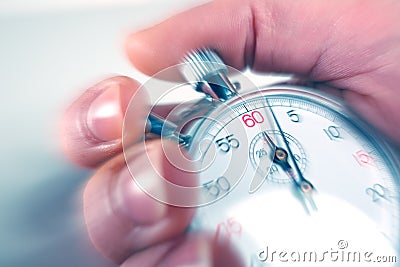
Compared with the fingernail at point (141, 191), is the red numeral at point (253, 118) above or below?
above

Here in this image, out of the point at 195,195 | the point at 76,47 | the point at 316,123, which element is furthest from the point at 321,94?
the point at 76,47

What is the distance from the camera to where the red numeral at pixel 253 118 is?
1.83 ft

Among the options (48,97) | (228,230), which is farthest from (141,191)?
(48,97)

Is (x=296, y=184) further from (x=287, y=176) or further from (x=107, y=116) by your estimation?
(x=107, y=116)

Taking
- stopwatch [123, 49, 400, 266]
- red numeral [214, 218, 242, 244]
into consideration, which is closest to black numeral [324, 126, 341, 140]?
stopwatch [123, 49, 400, 266]

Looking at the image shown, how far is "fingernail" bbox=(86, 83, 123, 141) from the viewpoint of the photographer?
58cm

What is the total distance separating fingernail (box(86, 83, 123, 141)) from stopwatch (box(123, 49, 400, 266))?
0.04m

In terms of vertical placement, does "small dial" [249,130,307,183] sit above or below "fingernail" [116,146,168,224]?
above

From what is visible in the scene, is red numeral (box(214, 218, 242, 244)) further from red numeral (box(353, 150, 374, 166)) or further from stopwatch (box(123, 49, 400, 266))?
red numeral (box(353, 150, 374, 166))

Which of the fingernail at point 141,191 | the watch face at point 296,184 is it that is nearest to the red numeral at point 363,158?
the watch face at point 296,184

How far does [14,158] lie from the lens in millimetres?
615

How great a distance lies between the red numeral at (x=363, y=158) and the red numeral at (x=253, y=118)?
0.11 metres

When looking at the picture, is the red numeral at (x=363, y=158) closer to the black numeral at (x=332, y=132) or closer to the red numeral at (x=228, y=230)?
the black numeral at (x=332, y=132)

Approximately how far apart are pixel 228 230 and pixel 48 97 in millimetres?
316
